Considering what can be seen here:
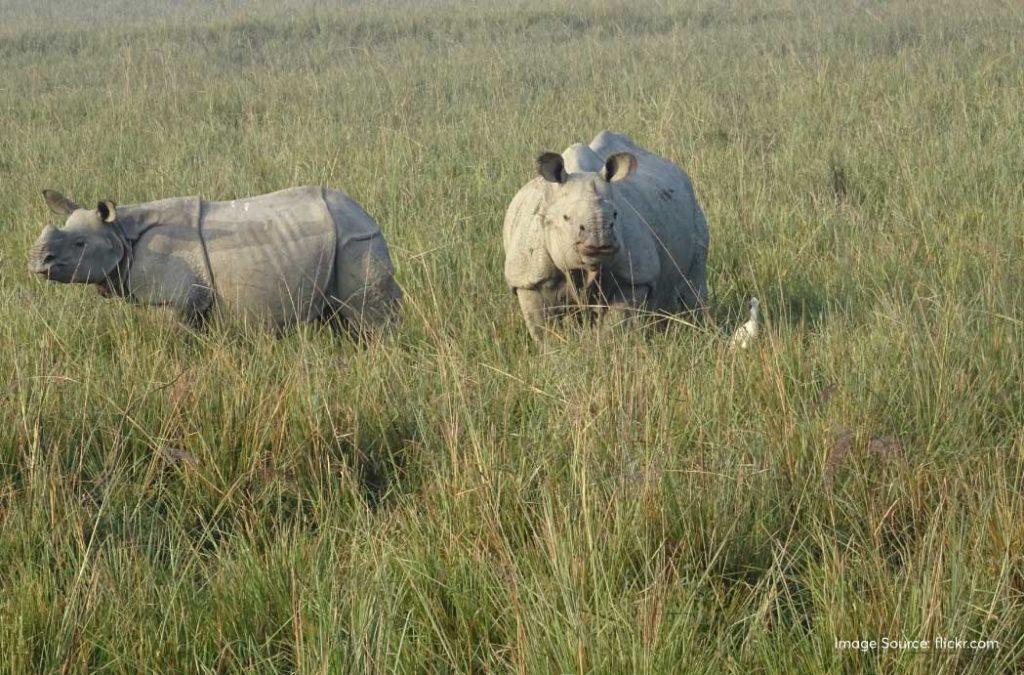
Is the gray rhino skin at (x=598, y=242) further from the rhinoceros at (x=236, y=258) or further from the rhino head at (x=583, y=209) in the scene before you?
the rhinoceros at (x=236, y=258)

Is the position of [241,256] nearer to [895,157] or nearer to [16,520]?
[16,520]

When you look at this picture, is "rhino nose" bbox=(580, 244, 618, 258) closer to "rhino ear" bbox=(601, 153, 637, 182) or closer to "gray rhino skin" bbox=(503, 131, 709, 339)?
"gray rhino skin" bbox=(503, 131, 709, 339)

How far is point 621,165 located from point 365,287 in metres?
1.10

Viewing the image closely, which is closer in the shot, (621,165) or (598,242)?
(598,242)

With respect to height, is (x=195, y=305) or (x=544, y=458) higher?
(x=195, y=305)

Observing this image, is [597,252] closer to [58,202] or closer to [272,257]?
[272,257]

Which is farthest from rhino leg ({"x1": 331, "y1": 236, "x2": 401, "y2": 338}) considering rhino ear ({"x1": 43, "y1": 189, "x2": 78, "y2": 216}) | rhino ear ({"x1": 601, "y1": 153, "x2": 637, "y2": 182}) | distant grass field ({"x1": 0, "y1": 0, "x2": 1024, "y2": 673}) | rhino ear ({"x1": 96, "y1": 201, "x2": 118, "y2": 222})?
rhino ear ({"x1": 43, "y1": 189, "x2": 78, "y2": 216})

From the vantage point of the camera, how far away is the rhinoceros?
4.47 meters

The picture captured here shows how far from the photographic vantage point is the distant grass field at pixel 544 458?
2.45 metres

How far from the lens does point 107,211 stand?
177 inches

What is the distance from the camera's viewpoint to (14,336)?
4352 mm

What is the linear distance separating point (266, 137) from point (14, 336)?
4.29m

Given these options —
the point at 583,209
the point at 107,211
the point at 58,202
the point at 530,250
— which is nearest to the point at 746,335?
the point at 583,209

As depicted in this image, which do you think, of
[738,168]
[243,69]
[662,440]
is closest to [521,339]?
[662,440]
